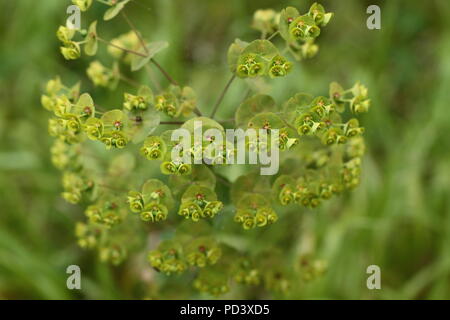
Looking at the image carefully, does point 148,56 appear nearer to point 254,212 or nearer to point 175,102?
point 175,102

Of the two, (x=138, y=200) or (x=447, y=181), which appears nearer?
(x=138, y=200)

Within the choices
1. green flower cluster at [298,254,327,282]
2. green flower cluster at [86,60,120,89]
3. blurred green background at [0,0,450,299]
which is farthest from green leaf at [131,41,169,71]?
blurred green background at [0,0,450,299]

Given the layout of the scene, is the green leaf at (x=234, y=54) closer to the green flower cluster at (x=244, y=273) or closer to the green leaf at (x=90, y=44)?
the green leaf at (x=90, y=44)

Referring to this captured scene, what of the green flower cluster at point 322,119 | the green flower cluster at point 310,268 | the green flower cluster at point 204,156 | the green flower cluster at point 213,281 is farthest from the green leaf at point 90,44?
the green flower cluster at point 310,268
